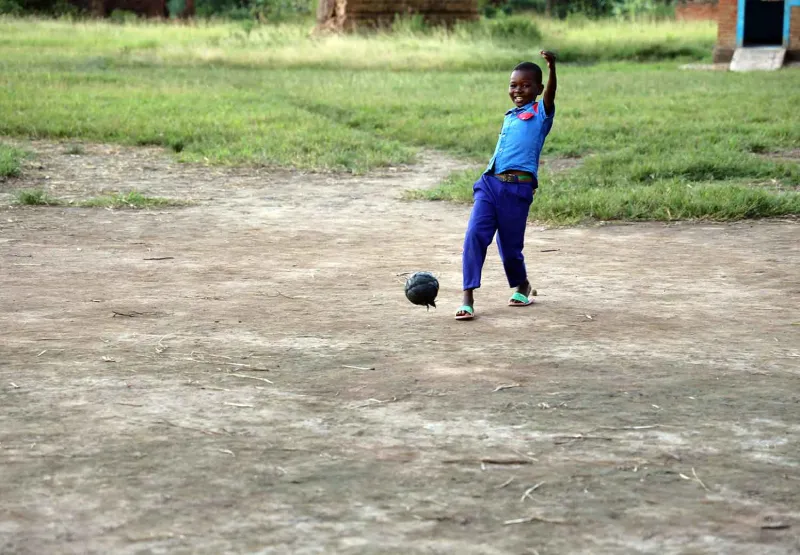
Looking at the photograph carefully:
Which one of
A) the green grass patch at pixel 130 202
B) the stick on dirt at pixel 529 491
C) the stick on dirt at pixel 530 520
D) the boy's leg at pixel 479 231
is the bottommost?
the green grass patch at pixel 130 202

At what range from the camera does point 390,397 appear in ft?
13.5

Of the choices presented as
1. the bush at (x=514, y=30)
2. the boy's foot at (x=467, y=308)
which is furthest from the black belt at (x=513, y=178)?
the bush at (x=514, y=30)

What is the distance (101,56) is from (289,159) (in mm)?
13960

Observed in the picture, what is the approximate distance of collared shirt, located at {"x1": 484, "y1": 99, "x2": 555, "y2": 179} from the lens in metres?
5.61

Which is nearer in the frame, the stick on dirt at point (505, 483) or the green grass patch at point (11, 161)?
the stick on dirt at point (505, 483)

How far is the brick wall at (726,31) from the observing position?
78.6ft

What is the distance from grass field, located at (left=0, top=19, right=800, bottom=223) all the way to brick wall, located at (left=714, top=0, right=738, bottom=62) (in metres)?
1.03

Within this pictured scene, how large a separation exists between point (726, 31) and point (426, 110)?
11210 millimetres

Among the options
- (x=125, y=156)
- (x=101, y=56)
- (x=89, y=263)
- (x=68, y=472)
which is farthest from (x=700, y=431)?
(x=101, y=56)

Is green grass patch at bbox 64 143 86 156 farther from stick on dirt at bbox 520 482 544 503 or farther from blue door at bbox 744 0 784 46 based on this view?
blue door at bbox 744 0 784 46

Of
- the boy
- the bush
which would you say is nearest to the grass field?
the bush

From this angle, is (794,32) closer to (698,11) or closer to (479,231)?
(698,11)

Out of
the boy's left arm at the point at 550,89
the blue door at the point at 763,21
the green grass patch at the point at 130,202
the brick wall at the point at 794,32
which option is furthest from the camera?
the blue door at the point at 763,21

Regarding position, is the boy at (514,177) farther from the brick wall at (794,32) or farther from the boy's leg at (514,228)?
the brick wall at (794,32)
